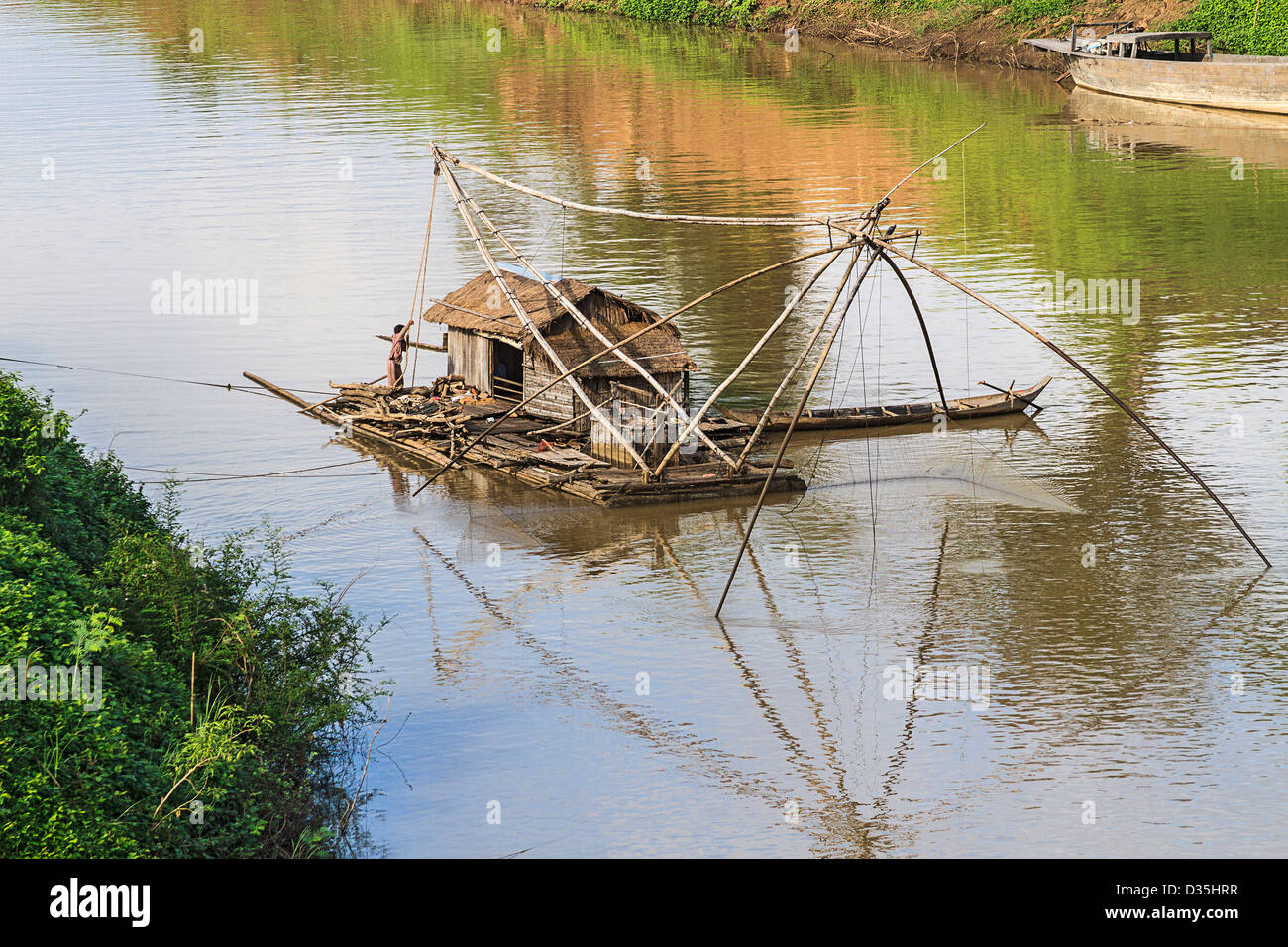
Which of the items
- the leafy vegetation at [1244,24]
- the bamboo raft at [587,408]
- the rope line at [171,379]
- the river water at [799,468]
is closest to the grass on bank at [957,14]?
the leafy vegetation at [1244,24]

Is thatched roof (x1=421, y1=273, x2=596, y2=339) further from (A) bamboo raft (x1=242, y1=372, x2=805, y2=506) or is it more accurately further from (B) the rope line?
(B) the rope line

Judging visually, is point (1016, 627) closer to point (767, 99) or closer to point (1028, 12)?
point (767, 99)

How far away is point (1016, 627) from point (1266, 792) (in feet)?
13.1

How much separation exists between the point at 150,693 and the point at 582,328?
41.0ft

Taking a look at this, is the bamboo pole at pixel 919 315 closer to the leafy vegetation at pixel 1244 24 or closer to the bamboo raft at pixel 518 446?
the bamboo raft at pixel 518 446

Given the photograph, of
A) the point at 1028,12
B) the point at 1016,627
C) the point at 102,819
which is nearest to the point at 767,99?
the point at 1028,12

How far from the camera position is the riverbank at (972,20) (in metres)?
57.0

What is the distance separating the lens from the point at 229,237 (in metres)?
39.1

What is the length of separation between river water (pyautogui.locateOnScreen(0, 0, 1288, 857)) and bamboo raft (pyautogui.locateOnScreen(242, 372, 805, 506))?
1.18 ft

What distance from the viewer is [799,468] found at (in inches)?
902

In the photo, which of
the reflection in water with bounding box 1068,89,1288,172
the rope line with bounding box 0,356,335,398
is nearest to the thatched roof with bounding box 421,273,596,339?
the rope line with bounding box 0,356,335,398

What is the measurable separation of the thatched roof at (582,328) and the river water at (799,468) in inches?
95.0

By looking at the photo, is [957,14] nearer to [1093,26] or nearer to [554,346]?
[1093,26]

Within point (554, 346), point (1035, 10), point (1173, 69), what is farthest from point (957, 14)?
point (554, 346)
